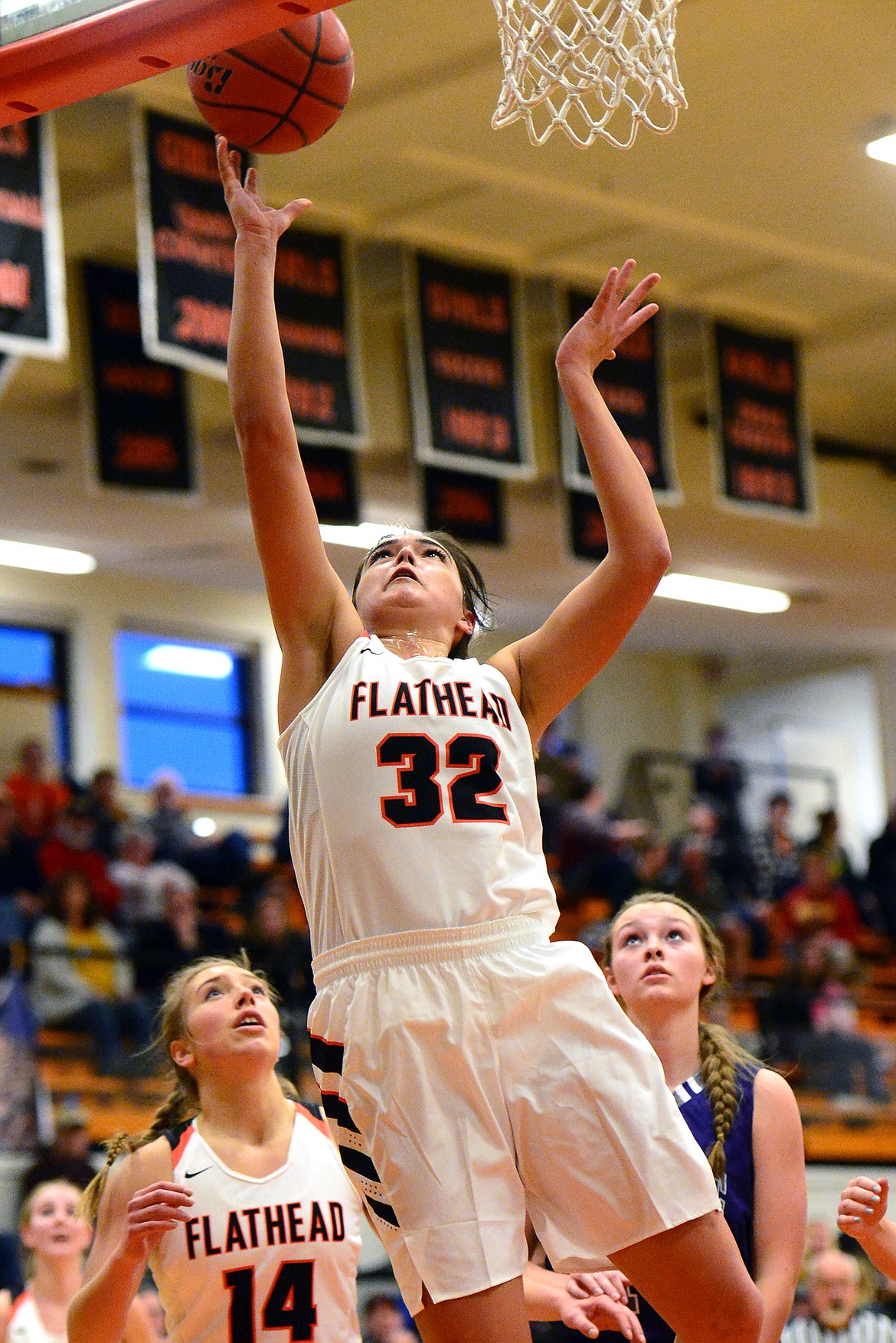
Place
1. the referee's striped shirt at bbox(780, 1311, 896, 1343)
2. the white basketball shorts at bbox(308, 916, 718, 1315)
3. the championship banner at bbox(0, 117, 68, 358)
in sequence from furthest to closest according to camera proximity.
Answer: the championship banner at bbox(0, 117, 68, 358) → the referee's striped shirt at bbox(780, 1311, 896, 1343) → the white basketball shorts at bbox(308, 916, 718, 1315)

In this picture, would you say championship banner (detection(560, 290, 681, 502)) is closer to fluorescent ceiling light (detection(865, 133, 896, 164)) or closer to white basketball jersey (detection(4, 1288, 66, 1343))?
fluorescent ceiling light (detection(865, 133, 896, 164))

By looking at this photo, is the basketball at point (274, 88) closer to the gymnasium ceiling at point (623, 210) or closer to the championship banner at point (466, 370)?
the gymnasium ceiling at point (623, 210)

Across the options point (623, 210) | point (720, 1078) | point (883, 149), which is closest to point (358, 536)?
point (623, 210)

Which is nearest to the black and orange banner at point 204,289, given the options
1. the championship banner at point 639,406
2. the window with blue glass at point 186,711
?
the championship banner at point 639,406

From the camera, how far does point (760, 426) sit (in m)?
10.9

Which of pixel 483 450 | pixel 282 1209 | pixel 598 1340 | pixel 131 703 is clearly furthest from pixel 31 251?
pixel 131 703

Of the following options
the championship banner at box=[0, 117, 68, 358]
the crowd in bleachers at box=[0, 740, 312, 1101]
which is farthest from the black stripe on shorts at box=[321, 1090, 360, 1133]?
the crowd in bleachers at box=[0, 740, 312, 1101]

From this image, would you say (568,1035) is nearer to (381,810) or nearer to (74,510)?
(381,810)

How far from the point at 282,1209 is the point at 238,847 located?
852 cm

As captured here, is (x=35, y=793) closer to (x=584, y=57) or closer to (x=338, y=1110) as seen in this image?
(x=584, y=57)

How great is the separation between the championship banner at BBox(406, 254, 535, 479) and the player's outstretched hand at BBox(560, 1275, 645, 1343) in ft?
21.1

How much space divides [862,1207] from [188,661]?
45.0ft

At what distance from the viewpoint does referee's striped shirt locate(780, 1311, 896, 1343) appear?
6117 millimetres

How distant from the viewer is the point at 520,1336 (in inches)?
114
